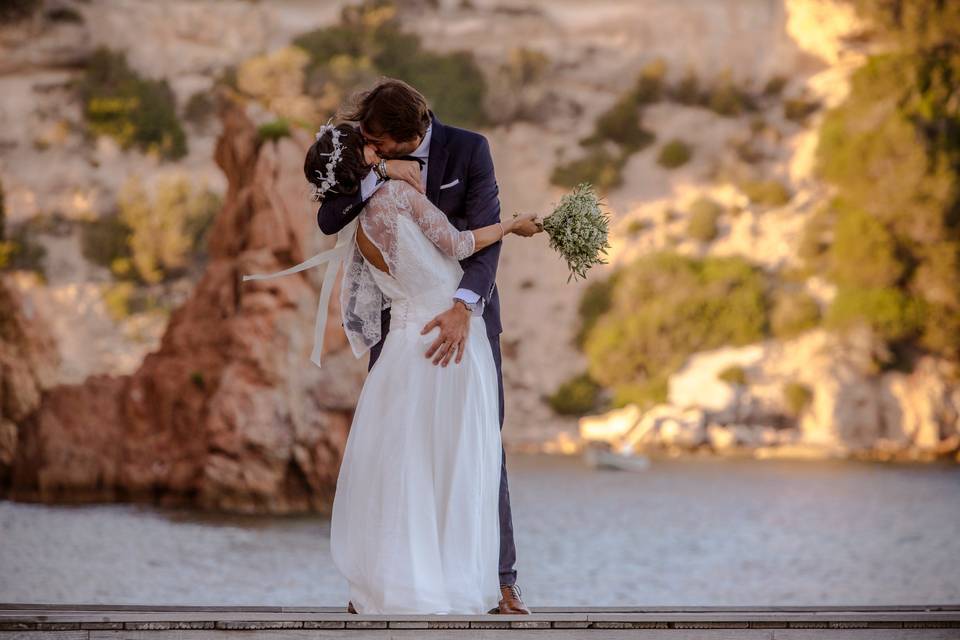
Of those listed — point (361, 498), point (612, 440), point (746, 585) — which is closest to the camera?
point (361, 498)

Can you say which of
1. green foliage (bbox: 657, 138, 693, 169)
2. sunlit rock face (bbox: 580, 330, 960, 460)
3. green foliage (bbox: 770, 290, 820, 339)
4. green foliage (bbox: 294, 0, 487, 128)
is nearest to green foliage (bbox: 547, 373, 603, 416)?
sunlit rock face (bbox: 580, 330, 960, 460)

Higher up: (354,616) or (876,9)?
(876,9)

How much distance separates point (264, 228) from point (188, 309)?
1850 millimetres

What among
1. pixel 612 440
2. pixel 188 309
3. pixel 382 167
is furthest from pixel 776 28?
pixel 382 167

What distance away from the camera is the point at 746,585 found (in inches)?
568

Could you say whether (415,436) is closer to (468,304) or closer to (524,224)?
(468,304)

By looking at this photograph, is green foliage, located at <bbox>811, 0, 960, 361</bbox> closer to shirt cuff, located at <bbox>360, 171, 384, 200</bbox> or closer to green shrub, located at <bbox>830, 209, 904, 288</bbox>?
green shrub, located at <bbox>830, 209, 904, 288</bbox>

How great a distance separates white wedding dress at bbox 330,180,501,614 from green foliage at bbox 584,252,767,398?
34.2m

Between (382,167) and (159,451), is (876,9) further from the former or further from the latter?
(382,167)

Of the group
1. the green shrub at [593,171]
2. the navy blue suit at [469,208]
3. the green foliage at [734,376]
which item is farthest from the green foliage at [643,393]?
the navy blue suit at [469,208]

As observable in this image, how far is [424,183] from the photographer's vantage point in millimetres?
4324

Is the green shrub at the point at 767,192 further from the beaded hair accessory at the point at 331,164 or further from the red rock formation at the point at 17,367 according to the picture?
the beaded hair accessory at the point at 331,164

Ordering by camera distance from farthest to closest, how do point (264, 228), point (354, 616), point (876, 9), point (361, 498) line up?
point (876, 9) < point (264, 228) < point (361, 498) < point (354, 616)

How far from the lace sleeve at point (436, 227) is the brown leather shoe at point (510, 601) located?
1.10m
